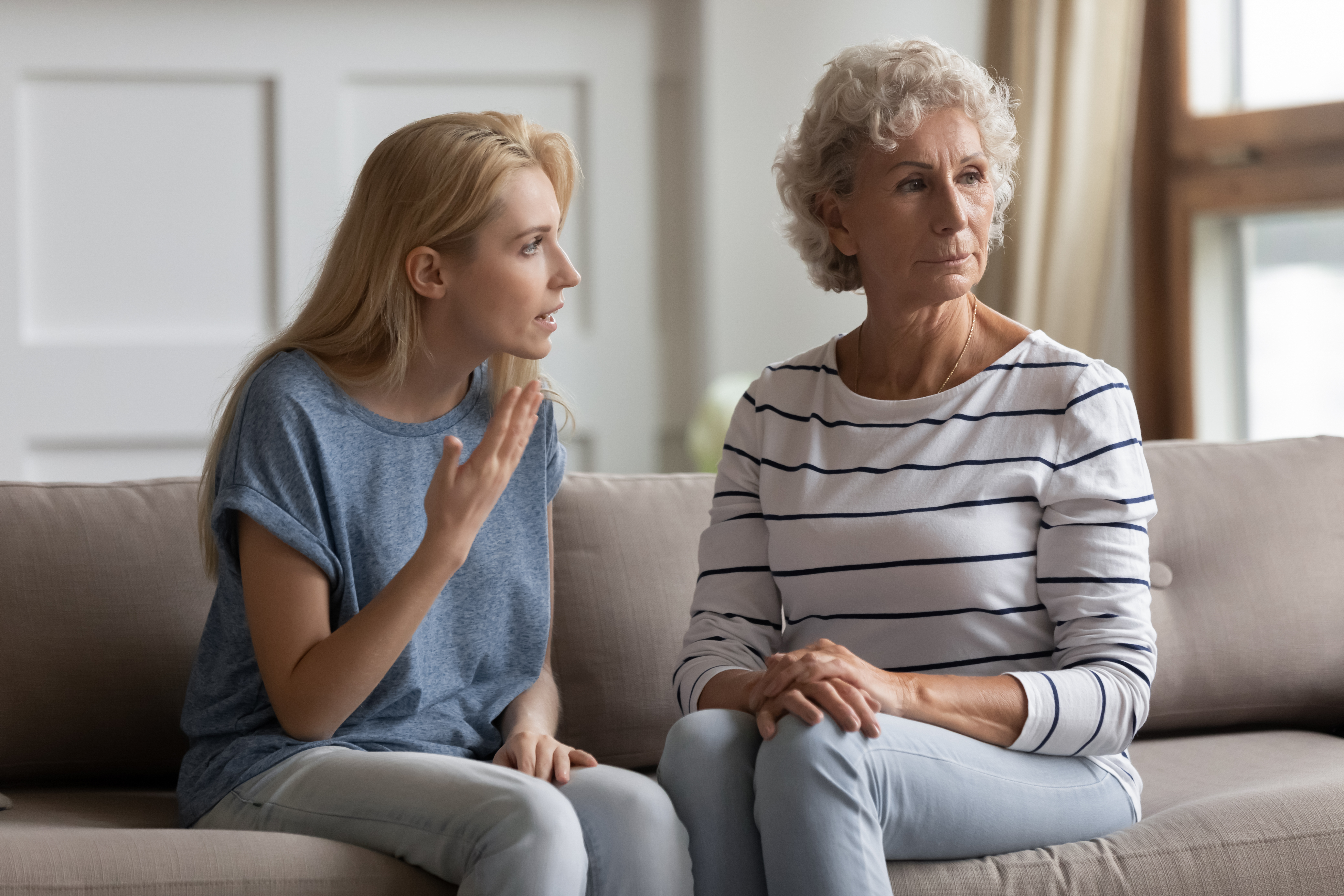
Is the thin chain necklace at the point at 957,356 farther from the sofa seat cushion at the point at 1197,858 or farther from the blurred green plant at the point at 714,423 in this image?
the blurred green plant at the point at 714,423

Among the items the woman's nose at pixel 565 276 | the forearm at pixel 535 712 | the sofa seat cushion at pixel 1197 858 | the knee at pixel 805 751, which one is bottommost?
the sofa seat cushion at pixel 1197 858

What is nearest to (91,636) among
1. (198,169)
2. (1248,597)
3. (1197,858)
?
(1197,858)

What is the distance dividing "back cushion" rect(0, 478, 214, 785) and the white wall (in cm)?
180

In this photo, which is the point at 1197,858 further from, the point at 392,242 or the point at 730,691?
the point at 392,242

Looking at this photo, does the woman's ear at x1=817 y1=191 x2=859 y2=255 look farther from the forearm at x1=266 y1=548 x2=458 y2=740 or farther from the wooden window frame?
the wooden window frame

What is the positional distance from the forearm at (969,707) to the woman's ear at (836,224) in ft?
1.77

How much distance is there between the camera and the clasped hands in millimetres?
1218

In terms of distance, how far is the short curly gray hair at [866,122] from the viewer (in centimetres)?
144

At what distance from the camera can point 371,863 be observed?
4.00 feet

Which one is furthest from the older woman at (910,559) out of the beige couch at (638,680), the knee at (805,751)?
the beige couch at (638,680)

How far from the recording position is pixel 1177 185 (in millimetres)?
3037

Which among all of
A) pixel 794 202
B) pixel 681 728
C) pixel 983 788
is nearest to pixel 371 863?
pixel 681 728

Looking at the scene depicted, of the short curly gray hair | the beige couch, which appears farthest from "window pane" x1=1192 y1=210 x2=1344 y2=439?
the short curly gray hair

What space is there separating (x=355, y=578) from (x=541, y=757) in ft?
0.90
